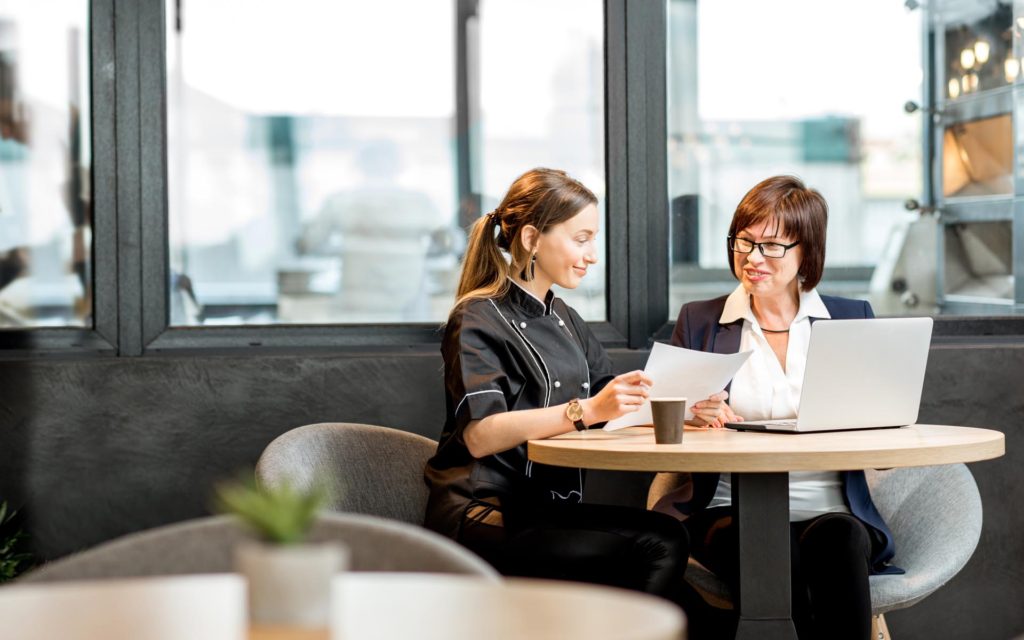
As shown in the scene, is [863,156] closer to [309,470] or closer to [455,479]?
[455,479]

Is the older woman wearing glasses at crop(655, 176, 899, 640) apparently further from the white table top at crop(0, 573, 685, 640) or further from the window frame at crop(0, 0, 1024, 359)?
the white table top at crop(0, 573, 685, 640)

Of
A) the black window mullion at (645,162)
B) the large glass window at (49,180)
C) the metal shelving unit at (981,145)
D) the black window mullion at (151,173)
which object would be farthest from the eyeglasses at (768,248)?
the large glass window at (49,180)

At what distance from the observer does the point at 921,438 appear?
221 centimetres

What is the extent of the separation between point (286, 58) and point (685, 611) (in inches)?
77.1

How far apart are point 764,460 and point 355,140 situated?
6.10ft

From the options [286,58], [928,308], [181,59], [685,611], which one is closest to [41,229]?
[181,59]

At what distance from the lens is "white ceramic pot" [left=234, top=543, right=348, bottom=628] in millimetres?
912

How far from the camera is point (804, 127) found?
350cm

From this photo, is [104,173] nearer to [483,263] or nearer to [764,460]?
[483,263]

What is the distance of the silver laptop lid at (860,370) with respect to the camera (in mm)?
2227

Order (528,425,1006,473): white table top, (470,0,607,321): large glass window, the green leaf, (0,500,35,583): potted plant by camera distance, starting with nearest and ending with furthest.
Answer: the green leaf
(528,425,1006,473): white table top
(0,500,35,583): potted plant
(470,0,607,321): large glass window

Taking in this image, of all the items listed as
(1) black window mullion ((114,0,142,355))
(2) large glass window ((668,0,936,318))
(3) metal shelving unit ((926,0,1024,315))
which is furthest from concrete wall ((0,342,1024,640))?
(3) metal shelving unit ((926,0,1024,315))

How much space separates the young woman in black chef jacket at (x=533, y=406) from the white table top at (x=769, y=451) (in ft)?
0.48

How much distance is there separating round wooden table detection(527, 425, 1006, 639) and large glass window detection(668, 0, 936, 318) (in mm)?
1245
